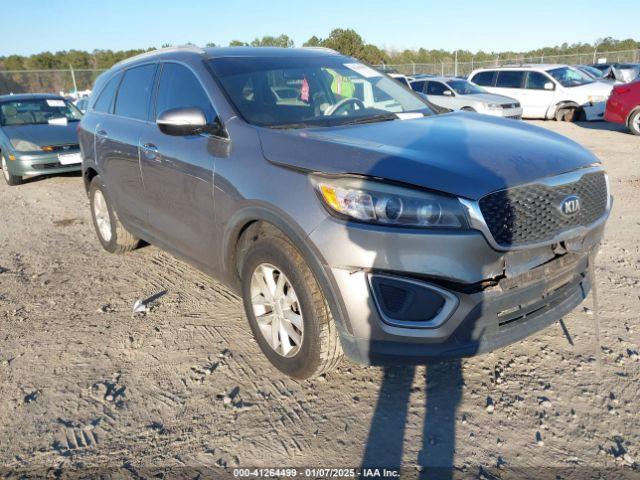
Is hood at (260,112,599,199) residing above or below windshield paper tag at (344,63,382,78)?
below

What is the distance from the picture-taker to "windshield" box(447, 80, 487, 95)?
14.2 meters

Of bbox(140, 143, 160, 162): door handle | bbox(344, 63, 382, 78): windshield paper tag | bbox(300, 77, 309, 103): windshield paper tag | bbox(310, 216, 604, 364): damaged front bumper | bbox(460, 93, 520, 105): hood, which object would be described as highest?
bbox(344, 63, 382, 78): windshield paper tag

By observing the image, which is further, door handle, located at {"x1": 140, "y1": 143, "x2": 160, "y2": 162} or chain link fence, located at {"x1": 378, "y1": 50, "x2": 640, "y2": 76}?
chain link fence, located at {"x1": 378, "y1": 50, "x2": 640, "y2": 76}

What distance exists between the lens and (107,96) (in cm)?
475

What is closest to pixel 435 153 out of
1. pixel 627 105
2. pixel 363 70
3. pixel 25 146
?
pixel 363 70

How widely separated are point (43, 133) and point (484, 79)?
12.6 m

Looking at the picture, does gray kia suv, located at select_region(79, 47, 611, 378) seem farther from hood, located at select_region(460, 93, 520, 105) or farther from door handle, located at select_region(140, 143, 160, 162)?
hood, located at select_region(460, 93, 520, 105)

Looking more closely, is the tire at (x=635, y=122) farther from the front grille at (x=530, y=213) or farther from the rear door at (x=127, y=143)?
the rear door at (x=127, y=143)

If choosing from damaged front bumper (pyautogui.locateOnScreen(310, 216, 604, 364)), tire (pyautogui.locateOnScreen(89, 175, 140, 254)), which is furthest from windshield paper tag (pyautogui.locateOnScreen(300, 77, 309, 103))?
tire (pyautogui.locateOnScreen(89, 175, 140, 254))

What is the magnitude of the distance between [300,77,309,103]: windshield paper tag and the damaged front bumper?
137 cm

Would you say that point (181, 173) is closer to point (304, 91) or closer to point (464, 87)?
point (304, 91)

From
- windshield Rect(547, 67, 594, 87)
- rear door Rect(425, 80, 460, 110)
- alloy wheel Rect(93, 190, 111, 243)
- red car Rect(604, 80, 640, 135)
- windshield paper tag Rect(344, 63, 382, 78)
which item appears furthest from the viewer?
windshield Rect(547, 67, 594, 87)

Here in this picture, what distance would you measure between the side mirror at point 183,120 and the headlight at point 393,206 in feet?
3.58

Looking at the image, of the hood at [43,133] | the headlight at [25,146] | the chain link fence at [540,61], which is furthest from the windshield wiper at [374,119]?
the chain link fence at [540,61]
